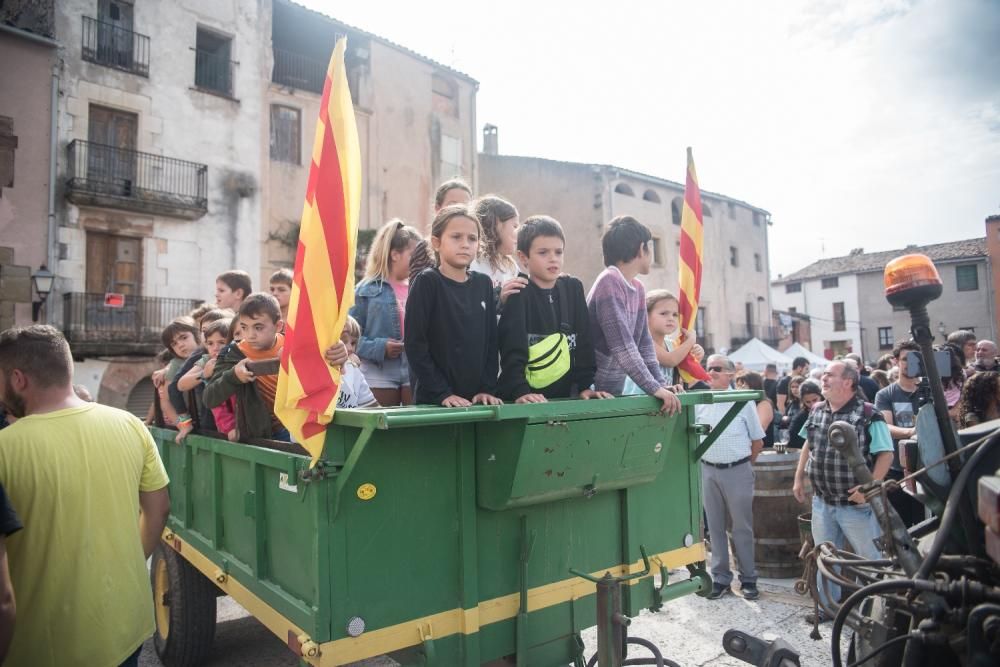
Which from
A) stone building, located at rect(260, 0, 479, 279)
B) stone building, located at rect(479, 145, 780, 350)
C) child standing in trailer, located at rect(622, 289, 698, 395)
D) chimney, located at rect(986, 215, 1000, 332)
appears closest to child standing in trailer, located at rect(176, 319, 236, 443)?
child standing in trailer, located at rect(622, 289, 698, 395)

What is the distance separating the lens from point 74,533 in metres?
2.39

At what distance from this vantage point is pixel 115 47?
54.3 feet

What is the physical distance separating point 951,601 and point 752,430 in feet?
12.8

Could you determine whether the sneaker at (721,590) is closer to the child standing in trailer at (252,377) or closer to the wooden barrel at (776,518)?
the wooden barrel at (776,518)

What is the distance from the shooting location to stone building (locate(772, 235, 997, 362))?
37.7 metres

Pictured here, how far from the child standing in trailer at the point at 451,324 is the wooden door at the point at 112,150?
1639 centimetres

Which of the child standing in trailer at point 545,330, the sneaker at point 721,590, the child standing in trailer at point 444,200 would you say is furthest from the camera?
the sneaker at point 721,590

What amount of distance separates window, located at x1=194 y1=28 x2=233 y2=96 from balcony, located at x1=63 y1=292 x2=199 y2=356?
668cm

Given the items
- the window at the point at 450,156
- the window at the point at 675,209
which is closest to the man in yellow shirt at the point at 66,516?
the window at the point at 450,156

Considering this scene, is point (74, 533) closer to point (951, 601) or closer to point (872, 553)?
point (951, 601)

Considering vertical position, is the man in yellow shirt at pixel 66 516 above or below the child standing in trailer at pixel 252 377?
below

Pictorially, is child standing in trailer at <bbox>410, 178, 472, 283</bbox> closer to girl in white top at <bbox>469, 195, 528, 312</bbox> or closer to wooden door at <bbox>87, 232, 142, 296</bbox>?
girl in white top at <bbox>469, 195, 528, 312</bbox>

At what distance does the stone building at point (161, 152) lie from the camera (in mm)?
15242

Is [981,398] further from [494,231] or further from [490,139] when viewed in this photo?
[490,139]
